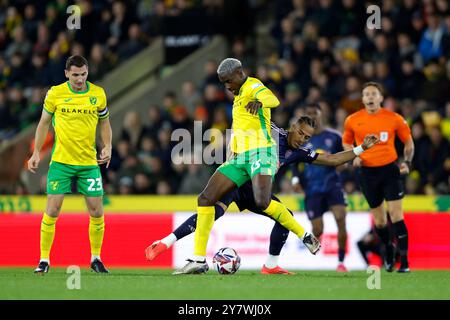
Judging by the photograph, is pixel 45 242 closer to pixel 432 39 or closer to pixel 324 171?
pixel 324 171

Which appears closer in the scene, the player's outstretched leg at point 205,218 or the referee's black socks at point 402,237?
the player's outstretched leg at point 205,218

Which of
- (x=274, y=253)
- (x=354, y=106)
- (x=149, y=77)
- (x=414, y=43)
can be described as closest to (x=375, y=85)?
(x=274, y=253)

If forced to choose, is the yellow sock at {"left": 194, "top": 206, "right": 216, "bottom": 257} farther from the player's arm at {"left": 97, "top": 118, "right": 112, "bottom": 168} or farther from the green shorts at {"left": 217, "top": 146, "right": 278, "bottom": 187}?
the player's arm at {"left": 97, "top": 118, "right": 112, "bottom": 168}

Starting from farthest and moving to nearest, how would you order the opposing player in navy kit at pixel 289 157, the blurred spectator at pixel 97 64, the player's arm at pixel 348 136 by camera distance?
the blurred spectator at pixel 97 64, the player's arm at pixel 348 136, the opposing player in navy kit at pixel 289 157

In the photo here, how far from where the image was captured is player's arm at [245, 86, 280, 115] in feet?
34.2

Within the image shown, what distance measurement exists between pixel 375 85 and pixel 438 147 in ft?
10.4

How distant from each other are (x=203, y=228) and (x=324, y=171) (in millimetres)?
3468

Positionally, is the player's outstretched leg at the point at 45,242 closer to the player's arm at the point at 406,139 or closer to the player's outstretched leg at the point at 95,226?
the player's outstretched leg at the point at 95,226

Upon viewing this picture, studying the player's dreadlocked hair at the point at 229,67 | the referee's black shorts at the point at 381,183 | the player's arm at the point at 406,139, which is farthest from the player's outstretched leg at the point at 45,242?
the player's arm at the point at 406,139

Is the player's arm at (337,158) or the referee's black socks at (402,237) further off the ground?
the player's arm at (337,158)

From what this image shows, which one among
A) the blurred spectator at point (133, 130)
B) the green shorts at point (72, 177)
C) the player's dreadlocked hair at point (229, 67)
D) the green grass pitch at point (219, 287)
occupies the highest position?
the blurred spectator at point (133, 130)

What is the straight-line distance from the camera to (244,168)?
1103 cm

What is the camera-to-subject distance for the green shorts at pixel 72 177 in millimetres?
11391

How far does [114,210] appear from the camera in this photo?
15945 millimetres
